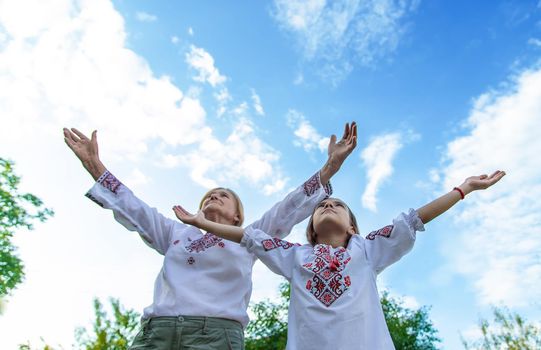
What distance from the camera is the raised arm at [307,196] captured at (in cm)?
313

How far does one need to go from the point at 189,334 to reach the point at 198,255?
1.73 ft

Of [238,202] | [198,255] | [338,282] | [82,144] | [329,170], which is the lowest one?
[338,282]

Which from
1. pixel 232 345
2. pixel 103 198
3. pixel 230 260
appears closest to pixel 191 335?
pixel 232 345

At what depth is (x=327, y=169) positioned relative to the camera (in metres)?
3.19

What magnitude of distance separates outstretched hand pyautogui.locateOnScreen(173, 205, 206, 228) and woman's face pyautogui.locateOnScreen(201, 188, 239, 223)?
0.54m

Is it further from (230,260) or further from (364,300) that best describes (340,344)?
(230,260)

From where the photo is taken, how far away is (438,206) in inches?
103

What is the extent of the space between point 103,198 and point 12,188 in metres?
13.3

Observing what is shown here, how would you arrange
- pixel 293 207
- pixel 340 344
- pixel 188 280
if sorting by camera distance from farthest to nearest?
pixel 293 207 → pixel 188 280 → pixel 340 344

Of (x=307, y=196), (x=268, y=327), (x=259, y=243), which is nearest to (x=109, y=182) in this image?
(x=259, y=243)

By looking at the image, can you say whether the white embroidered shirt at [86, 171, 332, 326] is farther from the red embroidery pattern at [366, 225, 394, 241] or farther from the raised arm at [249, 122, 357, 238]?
the red embroidery pattern at [366, 225, 394, 241]

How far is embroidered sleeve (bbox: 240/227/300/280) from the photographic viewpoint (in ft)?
9.18

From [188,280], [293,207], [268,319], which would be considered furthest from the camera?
[268,319]

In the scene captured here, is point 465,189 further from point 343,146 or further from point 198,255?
point 198,255
